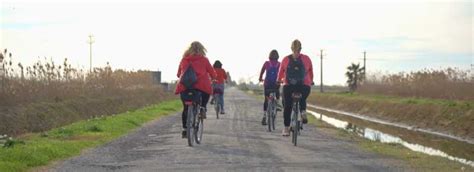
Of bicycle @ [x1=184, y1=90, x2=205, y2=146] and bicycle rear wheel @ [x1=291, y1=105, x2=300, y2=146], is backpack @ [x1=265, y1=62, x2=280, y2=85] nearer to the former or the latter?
bicycle rear wheel @ [x1=291, y1=105, x2=300, y2=146]

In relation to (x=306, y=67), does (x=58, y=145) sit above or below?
A: below

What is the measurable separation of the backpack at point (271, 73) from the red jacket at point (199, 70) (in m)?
4.14

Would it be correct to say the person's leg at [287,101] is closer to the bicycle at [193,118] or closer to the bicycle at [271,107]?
the bicycle at [193,118]

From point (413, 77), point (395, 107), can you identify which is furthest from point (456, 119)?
point (413, 77)

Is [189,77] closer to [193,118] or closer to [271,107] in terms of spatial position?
[193,118]

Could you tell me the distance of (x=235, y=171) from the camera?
29.7 ft

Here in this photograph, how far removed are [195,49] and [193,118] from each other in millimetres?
1352

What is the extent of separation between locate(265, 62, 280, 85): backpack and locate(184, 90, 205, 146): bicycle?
12.5 ft

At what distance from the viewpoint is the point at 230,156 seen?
35.2 ft

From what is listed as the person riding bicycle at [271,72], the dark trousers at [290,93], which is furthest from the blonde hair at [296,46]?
the person riding bicycle at [271,72]

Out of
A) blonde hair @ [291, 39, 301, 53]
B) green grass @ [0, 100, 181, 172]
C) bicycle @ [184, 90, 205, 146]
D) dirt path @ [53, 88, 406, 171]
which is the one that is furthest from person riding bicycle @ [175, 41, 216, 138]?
green grass @ [0, 100, 181, 172]

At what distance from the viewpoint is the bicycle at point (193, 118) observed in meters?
12.3

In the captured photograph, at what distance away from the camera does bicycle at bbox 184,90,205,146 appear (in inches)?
483

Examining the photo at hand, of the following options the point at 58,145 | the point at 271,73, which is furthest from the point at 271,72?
the point at 58,145
